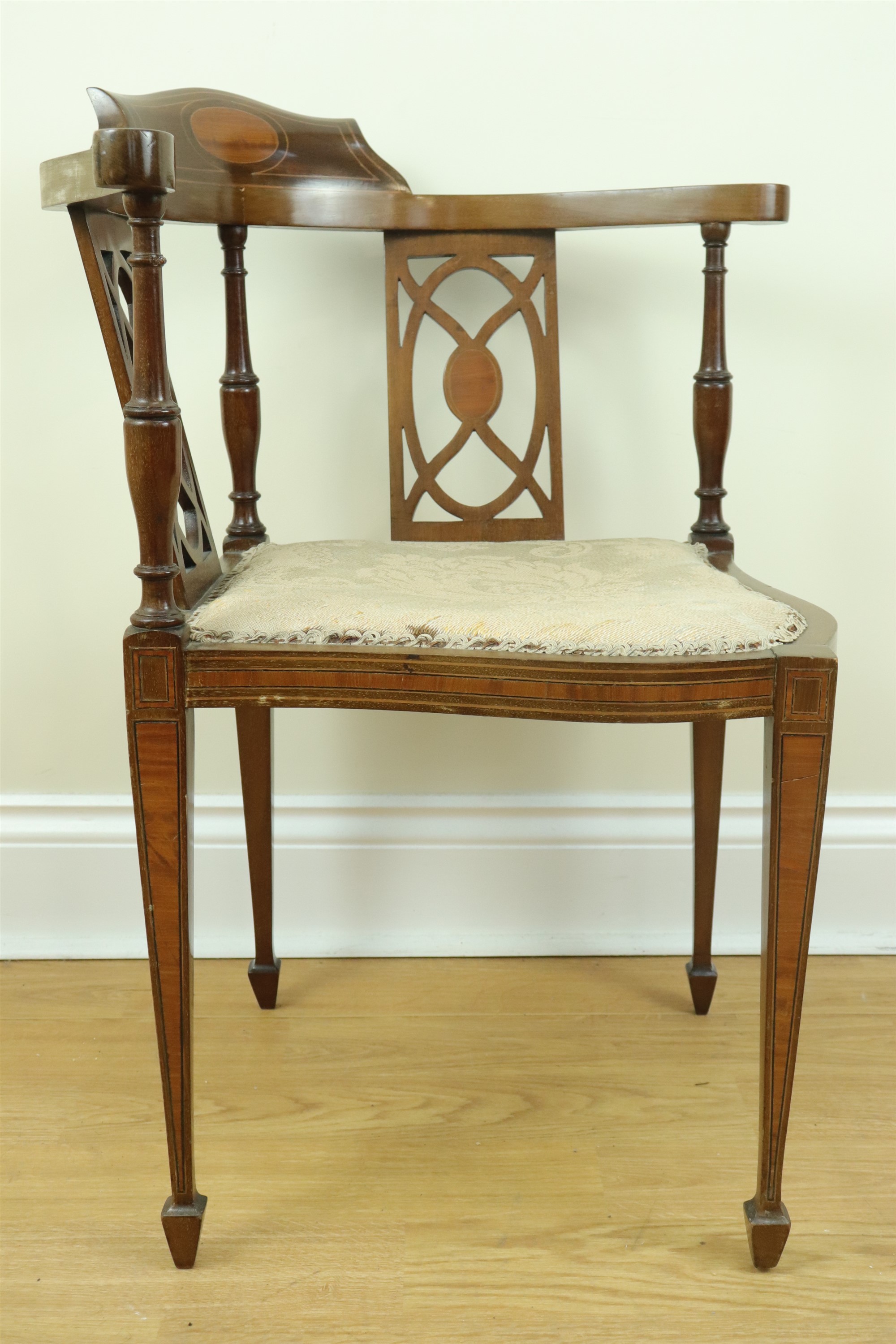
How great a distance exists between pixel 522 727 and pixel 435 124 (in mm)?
719

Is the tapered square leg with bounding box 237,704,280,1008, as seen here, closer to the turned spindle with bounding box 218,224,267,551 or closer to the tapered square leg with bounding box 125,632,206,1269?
the turned spindle with bounding box 218,224,267,551

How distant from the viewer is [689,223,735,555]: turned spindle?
1.17 m

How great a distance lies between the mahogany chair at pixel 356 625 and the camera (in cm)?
85

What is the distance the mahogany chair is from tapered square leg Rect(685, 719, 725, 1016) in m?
0.22

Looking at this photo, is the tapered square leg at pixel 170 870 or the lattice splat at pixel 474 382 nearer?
the tapered square leg at pixel 170 870

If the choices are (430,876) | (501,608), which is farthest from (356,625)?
(430,876)

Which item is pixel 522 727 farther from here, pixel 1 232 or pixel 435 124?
pixel 1 232

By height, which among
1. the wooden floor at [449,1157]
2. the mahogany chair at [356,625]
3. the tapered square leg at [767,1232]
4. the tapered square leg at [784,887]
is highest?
the mahogany chair at [356,625]

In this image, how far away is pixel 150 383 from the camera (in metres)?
0.83

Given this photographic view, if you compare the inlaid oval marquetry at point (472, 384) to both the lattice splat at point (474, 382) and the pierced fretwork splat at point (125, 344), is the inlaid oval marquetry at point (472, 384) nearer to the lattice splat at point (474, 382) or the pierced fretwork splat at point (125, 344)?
the lattice splat at point (474, 382)

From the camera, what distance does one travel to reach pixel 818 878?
5.02 feet

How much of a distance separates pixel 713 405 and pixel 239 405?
49cm

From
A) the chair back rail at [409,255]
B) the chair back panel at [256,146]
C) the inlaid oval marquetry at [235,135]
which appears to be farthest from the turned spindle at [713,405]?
the inlaid oval marquetry at [235,135]

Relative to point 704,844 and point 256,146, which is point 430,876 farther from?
point 256,146
